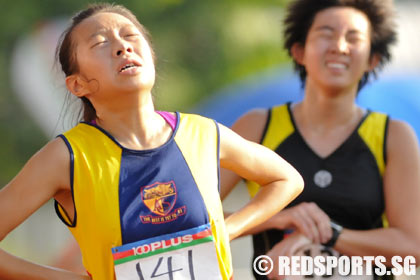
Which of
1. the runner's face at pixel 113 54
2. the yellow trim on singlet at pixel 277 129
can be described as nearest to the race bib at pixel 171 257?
the runner's face at pixel 113 54

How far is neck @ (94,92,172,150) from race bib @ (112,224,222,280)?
13.3 inches

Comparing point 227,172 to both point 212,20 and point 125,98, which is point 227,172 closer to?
point 125,98

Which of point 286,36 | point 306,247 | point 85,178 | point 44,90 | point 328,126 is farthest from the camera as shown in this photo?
point 44,90

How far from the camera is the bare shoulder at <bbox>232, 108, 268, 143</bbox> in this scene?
423 centimetres

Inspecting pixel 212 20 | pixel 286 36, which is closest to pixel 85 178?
pixel 286 36

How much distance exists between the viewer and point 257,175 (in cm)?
344

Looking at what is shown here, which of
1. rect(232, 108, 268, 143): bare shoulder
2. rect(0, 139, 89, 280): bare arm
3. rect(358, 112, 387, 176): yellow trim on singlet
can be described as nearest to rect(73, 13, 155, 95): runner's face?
rect(0, 139, 89, 280): bare arm

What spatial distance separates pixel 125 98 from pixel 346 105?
4.63ft

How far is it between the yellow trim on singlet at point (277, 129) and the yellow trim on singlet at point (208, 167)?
2.87ft

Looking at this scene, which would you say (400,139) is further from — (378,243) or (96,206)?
(96,206)

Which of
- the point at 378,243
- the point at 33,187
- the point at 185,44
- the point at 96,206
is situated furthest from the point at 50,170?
the point at 185,44

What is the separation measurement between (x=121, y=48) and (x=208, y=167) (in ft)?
1.62

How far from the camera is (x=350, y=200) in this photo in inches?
161

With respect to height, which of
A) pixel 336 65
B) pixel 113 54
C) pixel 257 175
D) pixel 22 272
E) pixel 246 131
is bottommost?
pixel 22 272
